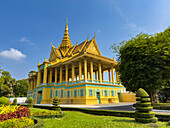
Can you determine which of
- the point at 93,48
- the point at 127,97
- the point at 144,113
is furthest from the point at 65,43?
the point at 144,113

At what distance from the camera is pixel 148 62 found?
14281mm

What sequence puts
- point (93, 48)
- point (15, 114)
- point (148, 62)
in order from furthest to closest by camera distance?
point (93, 48)
point (148, 62)
point (15, 114)

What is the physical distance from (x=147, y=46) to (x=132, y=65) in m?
2.86

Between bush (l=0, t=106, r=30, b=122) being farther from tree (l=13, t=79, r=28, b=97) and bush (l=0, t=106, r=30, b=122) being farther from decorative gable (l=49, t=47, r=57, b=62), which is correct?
tree (l=13, t=79, r=28, b=97)

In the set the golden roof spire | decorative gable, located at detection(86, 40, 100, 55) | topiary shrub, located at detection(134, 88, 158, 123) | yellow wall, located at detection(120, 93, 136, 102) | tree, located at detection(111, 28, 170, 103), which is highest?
the golden roof spire

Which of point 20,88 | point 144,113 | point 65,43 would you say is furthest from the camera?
point 20,88

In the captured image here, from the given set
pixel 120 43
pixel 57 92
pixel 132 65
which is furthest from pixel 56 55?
pixel 132 65

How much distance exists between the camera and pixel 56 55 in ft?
137

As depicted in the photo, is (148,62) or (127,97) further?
(127,97)

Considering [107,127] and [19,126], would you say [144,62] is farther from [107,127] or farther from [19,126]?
[19,126]

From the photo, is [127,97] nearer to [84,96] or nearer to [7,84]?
[84,96]

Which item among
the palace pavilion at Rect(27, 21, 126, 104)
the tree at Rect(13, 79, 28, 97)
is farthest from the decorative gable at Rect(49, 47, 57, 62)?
the tree at Rect(13, 79, 28, 97)

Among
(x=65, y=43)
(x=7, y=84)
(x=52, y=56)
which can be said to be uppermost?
(x=65, y=43)

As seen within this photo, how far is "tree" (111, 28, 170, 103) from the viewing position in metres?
13.8
